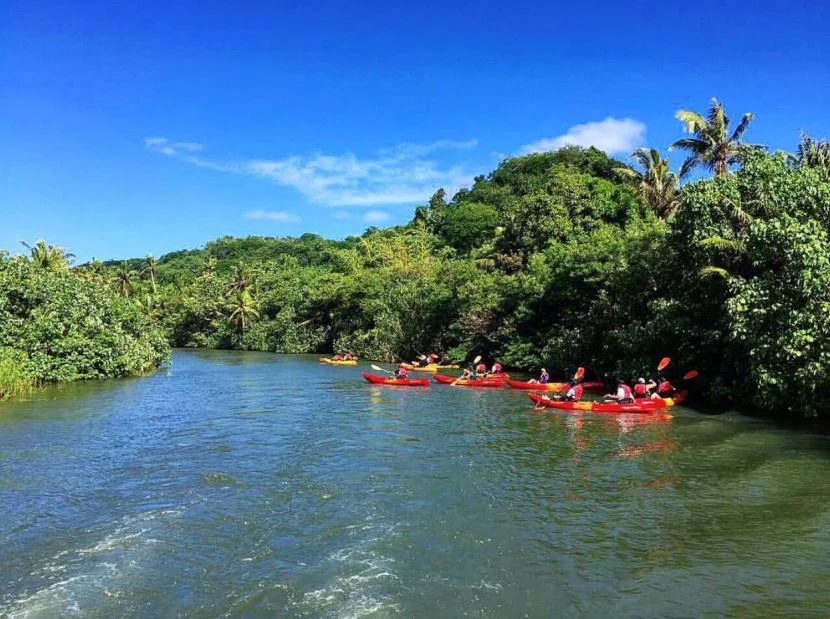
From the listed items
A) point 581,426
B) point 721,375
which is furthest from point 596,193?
point 581,426

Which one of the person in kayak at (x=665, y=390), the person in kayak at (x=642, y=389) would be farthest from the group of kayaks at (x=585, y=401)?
the person in kayak at (x=642, y=389)

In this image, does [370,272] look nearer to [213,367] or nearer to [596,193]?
[213,367]

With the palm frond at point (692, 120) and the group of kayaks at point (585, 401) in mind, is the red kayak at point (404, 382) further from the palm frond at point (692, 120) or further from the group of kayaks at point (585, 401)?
the palm frond at point (692, 120)

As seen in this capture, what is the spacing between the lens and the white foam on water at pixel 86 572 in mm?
7371

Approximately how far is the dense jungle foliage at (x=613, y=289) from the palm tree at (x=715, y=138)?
2.9 inches

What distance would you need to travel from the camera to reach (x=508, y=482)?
41.3 feet

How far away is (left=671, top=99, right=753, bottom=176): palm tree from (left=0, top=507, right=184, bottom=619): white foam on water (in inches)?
1259

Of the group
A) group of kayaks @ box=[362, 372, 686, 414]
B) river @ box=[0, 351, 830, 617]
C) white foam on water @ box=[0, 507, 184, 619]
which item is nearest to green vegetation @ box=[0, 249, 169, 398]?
river @ box=[0, 351, 830, 617]

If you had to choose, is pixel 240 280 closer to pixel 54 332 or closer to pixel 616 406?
pixel 54 332

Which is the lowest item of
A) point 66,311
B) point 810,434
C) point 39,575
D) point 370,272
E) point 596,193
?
point 39,575

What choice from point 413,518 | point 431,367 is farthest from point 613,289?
point 413,518

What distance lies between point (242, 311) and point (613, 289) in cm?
4929

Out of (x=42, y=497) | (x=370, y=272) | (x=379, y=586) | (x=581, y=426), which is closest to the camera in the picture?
(x=379, y=586)

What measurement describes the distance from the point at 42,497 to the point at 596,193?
33.3m
